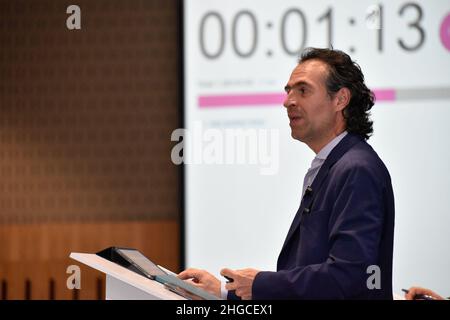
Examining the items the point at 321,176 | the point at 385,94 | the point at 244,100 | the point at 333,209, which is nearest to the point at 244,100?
the point at 244,100

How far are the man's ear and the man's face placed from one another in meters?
0.02

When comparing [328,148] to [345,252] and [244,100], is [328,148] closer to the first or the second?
[345,252]

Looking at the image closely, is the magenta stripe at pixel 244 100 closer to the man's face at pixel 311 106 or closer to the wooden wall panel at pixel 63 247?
the wooden wall panel at pixel 63 247

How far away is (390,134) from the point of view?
427 cm

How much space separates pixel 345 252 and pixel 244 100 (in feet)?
7.96

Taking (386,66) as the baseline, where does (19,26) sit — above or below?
above

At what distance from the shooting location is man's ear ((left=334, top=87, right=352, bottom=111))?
2453mm

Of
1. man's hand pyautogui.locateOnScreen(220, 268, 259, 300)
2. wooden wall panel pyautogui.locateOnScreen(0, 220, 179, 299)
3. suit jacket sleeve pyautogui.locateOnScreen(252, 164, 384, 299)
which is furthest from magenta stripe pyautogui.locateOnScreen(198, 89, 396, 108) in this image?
man's hand pyautogui.locateOnScreen(220, 268, 259, 300)

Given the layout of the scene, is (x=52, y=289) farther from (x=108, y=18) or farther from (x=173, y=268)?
(x=108, y=18)

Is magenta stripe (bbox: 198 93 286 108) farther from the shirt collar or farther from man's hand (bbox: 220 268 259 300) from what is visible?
man's hand (bbox: 220 268 259 300)
